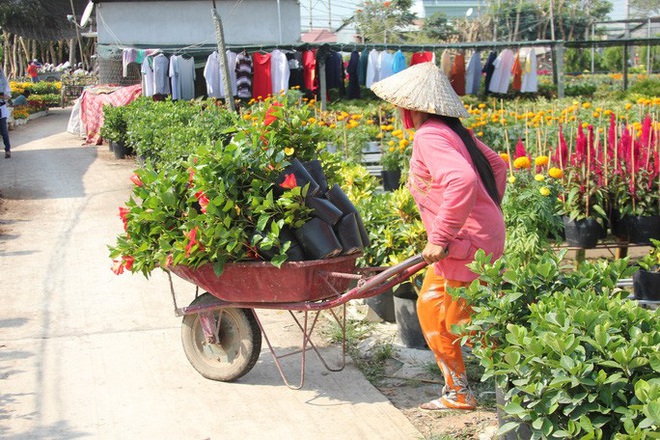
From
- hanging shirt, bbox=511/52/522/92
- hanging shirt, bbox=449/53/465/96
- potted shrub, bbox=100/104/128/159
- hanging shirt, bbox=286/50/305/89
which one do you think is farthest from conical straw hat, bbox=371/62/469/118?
hanging shirt, bbox=511/52/522/92

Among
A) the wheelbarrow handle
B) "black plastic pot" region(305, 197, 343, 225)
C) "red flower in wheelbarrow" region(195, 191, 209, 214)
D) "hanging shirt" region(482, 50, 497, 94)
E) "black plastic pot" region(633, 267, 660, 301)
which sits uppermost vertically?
"hanging shirt" region(482, 50, 497, 94)

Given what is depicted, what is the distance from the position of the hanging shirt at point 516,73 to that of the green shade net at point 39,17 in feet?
63.7

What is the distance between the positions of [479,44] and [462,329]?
702 inches

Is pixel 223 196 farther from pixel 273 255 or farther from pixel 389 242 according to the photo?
pixel 389 242

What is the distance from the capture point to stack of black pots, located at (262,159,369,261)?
4562 mm

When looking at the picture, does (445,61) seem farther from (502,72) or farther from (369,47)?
(502,72)

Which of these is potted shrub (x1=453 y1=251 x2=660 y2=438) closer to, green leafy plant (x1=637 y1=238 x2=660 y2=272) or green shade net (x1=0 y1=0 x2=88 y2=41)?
green leafy plant (x1=637 y1=238 x2=660 y2=272)

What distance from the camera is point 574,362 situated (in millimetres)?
2828

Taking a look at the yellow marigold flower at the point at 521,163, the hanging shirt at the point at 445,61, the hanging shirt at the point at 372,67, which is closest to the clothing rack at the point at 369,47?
the hanging shirt at the point at 445,61

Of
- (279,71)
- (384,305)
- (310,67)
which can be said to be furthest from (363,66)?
(384,305)

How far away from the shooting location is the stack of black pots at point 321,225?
456 centimetres

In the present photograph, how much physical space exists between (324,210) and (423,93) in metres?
0.87

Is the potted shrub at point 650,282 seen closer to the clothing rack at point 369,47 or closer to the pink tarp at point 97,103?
the clothing rack at point 369,47

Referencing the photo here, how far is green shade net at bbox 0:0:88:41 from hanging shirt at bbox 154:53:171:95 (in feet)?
54.2
